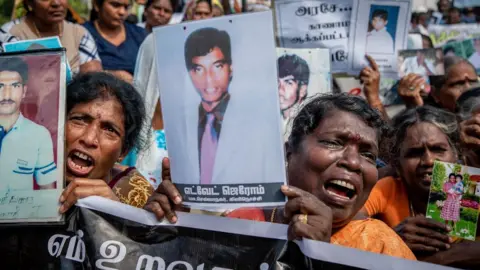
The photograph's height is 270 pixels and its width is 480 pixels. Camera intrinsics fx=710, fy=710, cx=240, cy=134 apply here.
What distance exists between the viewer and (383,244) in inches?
94.9

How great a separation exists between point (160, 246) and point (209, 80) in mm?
595

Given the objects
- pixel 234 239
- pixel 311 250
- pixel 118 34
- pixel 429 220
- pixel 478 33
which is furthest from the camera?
pixel 478 33

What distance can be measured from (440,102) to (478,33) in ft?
10.5

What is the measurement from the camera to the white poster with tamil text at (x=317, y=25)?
5.10 meters

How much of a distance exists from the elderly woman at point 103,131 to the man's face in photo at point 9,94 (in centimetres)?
28

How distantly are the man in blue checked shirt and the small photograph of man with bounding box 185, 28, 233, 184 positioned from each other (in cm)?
63

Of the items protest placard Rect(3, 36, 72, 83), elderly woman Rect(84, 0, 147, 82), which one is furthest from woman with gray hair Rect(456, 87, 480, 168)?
elderly woman Rect(84, 0, 147, 82)

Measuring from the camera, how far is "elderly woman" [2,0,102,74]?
203 inches

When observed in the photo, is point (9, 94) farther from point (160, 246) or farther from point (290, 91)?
point (290, 91)

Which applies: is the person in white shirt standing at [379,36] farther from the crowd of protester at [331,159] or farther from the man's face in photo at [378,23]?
the crowd of protester at [331,159]

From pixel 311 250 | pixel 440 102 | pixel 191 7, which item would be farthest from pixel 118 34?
pixel 311 250

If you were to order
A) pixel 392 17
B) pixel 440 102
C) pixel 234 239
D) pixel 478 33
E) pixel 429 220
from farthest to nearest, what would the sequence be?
pixel 478 33, pixel 440 102, pixel 392 17, pixel 429 220, pixel 234 239

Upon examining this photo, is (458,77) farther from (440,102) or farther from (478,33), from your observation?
(478,33)

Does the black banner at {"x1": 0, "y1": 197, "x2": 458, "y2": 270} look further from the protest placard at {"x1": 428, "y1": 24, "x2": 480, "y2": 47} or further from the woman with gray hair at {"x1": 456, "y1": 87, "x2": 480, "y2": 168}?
the protest placard at {"x1": 428, "y1": 24, "x2": 480, "y2": 47}
